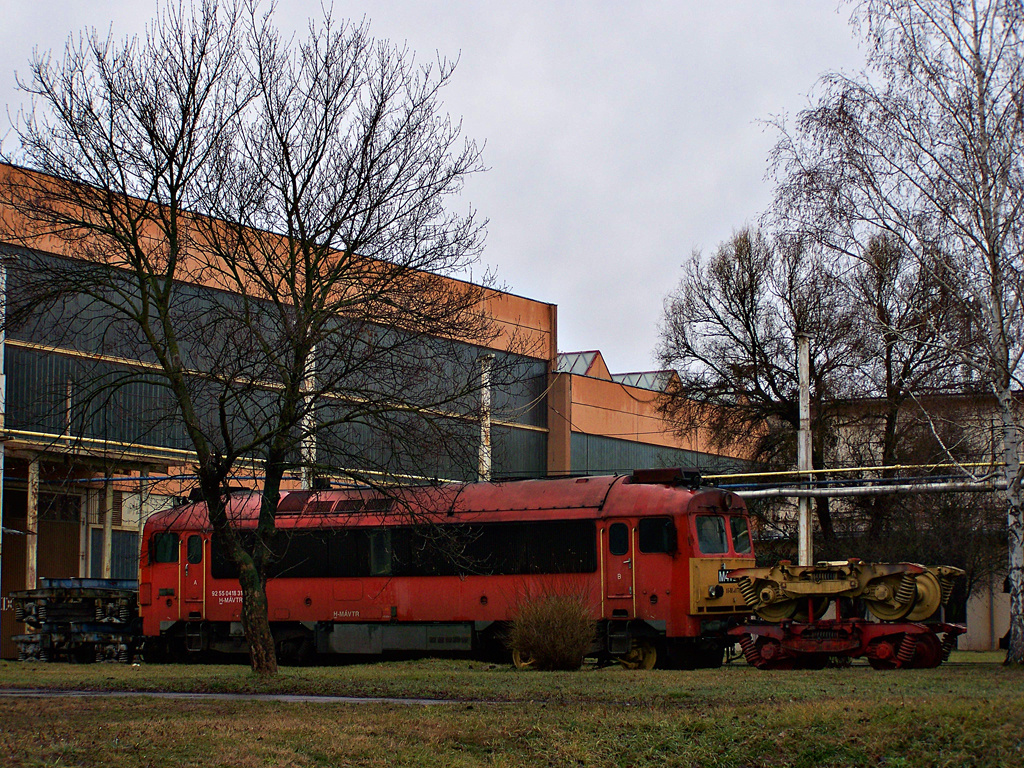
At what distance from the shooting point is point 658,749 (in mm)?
11469

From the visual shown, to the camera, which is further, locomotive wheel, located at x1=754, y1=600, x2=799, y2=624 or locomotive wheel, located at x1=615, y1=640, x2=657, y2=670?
locomotive wheel, located at x1=615, y1=640, x2=657, y2=670

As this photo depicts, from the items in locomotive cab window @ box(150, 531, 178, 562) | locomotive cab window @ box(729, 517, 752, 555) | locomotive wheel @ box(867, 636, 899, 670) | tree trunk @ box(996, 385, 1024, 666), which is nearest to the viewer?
locomotive wheel @ box(867, 636, 899, 670)

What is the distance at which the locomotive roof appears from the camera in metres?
22.1

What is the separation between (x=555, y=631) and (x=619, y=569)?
87.1 inches

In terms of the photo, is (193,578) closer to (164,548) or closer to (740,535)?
(164,548)

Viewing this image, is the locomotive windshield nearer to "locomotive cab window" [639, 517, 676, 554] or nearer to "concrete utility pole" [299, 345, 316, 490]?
"locomotive cab window" [639, 517, 676, 554]

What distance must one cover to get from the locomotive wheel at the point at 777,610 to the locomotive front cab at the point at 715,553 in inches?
32.7

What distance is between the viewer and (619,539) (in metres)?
22.1

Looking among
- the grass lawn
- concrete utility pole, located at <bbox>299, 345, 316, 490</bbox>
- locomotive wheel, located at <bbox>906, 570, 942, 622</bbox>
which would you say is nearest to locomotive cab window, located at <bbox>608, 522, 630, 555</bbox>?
locomotive wheel, located at <bbox>906, 570, 942, 622</bbox>

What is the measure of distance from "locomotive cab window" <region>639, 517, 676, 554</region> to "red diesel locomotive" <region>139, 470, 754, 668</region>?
0.02 m

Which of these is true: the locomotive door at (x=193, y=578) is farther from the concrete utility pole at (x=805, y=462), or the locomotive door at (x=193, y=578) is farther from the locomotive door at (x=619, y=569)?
the concrete utility pole at (x=805, y=462)

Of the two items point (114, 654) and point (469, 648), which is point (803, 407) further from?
point (114, 654)

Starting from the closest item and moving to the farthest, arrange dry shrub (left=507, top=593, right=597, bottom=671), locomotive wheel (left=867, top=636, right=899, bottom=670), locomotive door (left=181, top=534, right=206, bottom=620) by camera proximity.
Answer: locomotive wheel (left=867, top=636, right=899, bottom=670) → dry shrub (left=507, top=593, right=597, bottom=671) → locomotive door (left=181, top=534, right=206, bottom=620)

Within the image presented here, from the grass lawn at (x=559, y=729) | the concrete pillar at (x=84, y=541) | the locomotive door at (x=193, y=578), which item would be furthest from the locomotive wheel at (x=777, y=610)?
the concrete pillar at (x=84, y=541)
